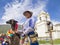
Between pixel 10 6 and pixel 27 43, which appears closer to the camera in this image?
pixel 27 43

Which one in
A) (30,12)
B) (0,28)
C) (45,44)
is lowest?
(45,44)

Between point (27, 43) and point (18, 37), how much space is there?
0.72ft

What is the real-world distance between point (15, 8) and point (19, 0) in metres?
0.19

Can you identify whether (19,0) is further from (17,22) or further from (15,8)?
(17,22)

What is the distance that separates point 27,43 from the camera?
4.75 m

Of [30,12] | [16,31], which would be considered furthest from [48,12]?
[16,31]

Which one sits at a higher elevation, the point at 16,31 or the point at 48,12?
the point at 48,12

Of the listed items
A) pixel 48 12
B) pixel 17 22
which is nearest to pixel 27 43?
pixel 17 22

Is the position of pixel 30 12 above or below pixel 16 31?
above

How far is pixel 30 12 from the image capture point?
479cm

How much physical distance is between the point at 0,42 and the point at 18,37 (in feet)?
1.28

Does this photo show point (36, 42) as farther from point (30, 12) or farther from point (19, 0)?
point (19, 0)

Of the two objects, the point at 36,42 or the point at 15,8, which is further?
the point at 15,8

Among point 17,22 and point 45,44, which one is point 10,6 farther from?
point 45,44
